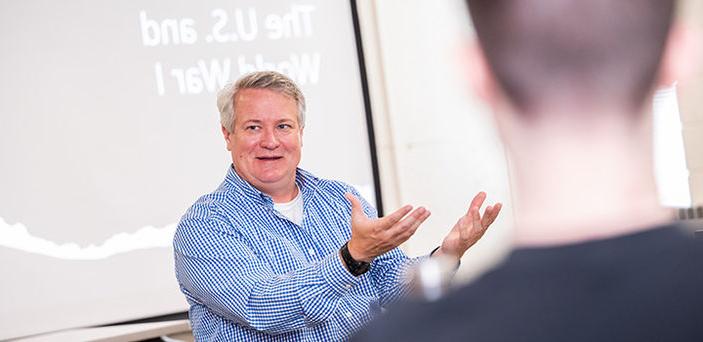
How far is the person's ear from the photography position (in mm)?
659

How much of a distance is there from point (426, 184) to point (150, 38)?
1.57 metres

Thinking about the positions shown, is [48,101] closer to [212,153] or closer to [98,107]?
[98,107]

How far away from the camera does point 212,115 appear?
4.69 meters

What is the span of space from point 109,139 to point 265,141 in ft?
6.89

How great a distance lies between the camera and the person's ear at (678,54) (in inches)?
25.9

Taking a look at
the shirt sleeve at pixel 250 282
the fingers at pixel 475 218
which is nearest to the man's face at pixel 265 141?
the shirt sleeve at pixel 250 282

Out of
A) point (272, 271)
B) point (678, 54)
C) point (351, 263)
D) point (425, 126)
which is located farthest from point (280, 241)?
point (425, 126)

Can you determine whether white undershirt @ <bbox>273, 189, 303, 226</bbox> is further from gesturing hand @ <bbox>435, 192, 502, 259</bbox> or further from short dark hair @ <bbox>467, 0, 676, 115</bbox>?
short dark hair @ <bbox>467, 0, 676, 115</bbox>

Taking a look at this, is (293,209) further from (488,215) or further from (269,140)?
(488,215)

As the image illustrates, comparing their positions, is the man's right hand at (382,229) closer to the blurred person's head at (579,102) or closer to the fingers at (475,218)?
the fingers at (475,218)

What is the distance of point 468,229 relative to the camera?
7.29 feet

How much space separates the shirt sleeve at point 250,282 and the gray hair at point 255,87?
14.5 inches

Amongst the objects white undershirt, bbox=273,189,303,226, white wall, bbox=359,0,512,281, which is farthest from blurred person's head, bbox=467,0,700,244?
white wall, bbox=359,0,512,281

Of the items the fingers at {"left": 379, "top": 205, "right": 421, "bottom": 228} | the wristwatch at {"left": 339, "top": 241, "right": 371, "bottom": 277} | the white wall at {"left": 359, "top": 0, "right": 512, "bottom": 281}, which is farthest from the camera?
the white wall at {"left": 359, "top": 0, "right": 512, "bottom": 281}
